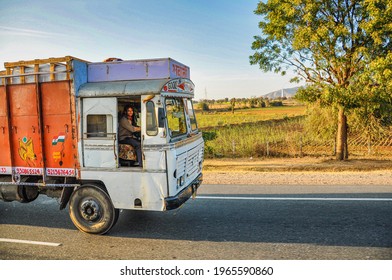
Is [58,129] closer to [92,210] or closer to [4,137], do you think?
[4,137]

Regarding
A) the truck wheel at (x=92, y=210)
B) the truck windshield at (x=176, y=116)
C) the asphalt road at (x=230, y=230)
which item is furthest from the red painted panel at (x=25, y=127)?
the truck windshield at (x=176, y=116)

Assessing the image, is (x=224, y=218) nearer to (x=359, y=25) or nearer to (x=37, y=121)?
(x=37, y=121)

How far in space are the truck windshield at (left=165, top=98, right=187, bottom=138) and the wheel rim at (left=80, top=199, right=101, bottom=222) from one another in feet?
6.09

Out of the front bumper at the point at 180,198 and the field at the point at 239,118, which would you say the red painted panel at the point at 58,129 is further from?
the field at the point at 239,118

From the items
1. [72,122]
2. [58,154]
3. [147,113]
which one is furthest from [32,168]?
[147,113]

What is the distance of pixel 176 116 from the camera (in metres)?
6.39

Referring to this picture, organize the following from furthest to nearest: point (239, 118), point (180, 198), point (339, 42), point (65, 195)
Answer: point (239, 118) < point (339, 42) < point (65, 195) < point (180, 198)

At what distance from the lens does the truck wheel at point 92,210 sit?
5680 millimetres

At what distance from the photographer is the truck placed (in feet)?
17.5

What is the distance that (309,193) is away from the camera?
7.95 m

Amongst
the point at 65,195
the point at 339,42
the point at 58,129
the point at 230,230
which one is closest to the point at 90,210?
the point at 65,195

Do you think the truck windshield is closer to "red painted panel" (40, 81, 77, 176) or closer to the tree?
"red painted panel" (40, 81, 77, 176)

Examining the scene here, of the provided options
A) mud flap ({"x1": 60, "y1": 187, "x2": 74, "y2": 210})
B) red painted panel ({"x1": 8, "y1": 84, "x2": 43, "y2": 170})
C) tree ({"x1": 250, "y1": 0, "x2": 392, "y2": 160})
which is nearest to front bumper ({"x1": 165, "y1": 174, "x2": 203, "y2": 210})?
mud flap ({"x1": 60, "y1": 187, "x2": 74, "y2": 210})

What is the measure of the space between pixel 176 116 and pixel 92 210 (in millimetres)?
2347
